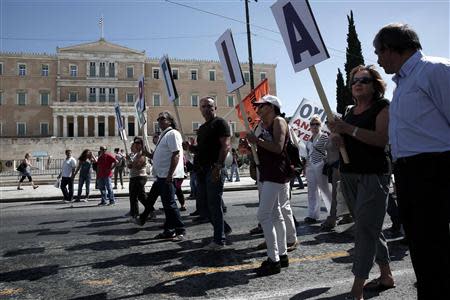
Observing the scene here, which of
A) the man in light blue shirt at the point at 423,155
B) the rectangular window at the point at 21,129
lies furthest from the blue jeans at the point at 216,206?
the rectangular window at the point at 21,129

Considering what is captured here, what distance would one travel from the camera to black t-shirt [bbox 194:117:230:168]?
510 centimetres

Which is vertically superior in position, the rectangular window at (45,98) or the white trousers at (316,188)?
the rectangular window at (45,98)

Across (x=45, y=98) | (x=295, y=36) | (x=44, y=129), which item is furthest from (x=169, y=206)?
(x=45, y=98)

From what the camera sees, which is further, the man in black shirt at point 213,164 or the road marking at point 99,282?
the man in black shirt at point 213,164

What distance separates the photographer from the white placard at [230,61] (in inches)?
212

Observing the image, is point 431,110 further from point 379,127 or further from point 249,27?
point 249,27

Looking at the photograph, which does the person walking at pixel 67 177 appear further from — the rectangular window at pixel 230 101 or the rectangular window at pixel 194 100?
the rectangular window at pixel 230 101

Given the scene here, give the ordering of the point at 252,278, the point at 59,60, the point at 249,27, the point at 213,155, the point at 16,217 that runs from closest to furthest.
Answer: the point at 252,278 < the point at 213,155 < the point at 16,217 < the point at 249,27 < the point at 59,60

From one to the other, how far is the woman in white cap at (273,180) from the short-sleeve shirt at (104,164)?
24.5 ft

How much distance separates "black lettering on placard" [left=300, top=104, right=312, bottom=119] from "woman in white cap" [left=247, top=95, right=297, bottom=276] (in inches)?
227

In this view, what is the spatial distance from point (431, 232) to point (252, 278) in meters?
1.92

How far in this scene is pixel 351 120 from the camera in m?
3.33

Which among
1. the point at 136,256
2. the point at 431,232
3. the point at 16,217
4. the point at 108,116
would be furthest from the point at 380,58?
the point at 108,116

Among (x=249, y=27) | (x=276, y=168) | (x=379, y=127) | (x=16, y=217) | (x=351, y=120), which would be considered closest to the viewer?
(x=379, y=127)
